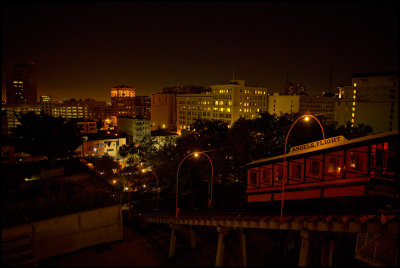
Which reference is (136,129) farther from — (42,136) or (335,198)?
(335,198)

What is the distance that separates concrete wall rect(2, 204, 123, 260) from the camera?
1027 cm

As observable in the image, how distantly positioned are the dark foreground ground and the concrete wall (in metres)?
0.33

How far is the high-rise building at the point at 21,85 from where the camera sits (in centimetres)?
13775

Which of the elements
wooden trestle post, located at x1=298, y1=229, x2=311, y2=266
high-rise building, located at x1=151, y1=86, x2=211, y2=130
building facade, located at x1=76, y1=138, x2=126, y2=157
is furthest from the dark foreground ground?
high-rise building, located at x1=151, y1=86, x2=211, y2=130

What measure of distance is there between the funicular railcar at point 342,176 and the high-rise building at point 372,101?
206ft

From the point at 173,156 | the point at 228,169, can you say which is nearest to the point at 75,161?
the point at 173,156

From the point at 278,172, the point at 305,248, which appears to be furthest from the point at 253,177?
the point at 305,248

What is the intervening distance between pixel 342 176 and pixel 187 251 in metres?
9.00

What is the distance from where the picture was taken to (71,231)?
11.1m

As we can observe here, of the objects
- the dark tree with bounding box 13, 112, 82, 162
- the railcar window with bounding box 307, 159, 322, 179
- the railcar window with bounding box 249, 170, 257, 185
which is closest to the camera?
the railcar window with bounding box 307, 159, 322, 179

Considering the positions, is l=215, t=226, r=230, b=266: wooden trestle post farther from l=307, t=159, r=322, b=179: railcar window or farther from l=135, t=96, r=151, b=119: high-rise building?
l=135, t=96, r=151, b=119: high-rise building

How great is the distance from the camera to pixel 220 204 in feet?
72.4

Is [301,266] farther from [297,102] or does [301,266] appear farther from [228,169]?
[297,102]

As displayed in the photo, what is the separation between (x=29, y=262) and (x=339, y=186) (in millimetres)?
11797
